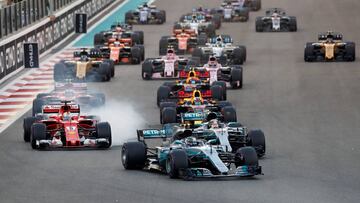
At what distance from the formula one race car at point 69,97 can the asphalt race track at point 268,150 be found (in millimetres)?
571

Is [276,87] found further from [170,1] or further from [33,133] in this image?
[170,1]

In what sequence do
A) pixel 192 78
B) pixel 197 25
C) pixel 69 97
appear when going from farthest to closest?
pixel 197 25
pixel 192 78
pixel 69 97

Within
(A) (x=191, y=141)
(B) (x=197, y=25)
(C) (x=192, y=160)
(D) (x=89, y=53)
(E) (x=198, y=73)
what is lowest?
(C) (x=192, y=160)

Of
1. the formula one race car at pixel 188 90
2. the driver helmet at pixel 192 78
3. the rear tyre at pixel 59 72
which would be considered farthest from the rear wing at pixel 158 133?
the rear tyre at pixel 59 72

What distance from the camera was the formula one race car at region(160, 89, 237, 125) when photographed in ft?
110

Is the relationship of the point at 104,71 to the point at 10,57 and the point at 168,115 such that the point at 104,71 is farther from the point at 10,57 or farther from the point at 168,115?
the point at 168,115

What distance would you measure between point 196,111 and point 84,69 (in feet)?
48.5

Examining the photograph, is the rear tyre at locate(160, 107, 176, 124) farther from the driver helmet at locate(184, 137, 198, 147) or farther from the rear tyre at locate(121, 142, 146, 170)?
the driver helmet at locate(184, 137, 198, 147)

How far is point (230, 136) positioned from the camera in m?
31.1

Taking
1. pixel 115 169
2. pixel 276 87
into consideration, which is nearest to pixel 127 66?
pixel 276 87

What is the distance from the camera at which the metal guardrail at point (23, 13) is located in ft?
165

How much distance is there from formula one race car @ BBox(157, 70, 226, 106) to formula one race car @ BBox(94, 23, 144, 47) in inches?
640

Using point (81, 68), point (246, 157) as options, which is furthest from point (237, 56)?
point (246, 157)

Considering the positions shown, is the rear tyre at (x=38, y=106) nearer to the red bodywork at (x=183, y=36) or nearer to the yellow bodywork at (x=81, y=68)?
the yellow bodywork at (x=81, y=68)
